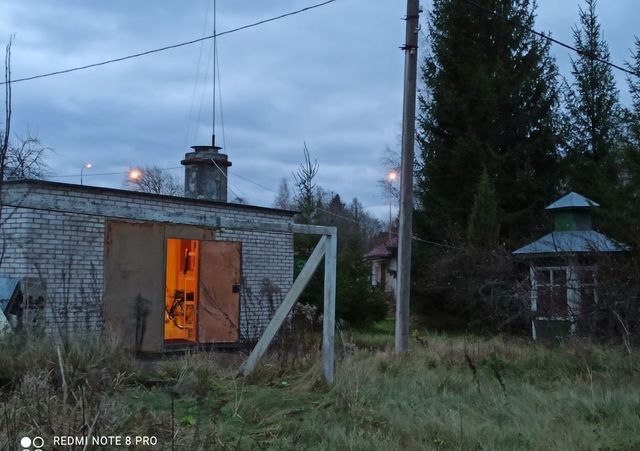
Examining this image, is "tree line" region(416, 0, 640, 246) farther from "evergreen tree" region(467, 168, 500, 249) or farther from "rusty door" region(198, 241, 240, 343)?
"rusty door" region(198, 241, 240, 343)

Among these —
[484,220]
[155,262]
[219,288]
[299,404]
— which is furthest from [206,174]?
[299,404]

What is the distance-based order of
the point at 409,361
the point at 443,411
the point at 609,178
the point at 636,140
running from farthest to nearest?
1. the point at 609,178
2. the point at 636,140
3. the point at 409,361
4. the point at 443,411

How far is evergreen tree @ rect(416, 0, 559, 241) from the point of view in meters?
19.7

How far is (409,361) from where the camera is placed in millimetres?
9891

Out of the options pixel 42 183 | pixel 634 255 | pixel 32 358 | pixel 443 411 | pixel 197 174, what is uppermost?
pixel 197 174

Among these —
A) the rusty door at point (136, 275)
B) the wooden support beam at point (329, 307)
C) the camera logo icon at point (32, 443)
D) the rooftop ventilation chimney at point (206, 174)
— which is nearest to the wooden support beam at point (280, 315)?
the wooden support beam at point (329, 307)

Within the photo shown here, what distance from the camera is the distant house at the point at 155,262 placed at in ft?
32.4

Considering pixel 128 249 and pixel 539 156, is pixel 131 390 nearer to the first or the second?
pixel 128 249

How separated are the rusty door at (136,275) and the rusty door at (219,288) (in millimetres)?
1189

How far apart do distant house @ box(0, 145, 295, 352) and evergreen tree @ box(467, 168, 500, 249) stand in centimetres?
531

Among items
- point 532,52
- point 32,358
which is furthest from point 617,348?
point 532,52

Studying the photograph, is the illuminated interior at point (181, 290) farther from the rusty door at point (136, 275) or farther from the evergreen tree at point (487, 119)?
the evergreen tree at point (487, 119)

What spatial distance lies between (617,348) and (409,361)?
2989mm

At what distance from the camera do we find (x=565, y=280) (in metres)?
11.9
